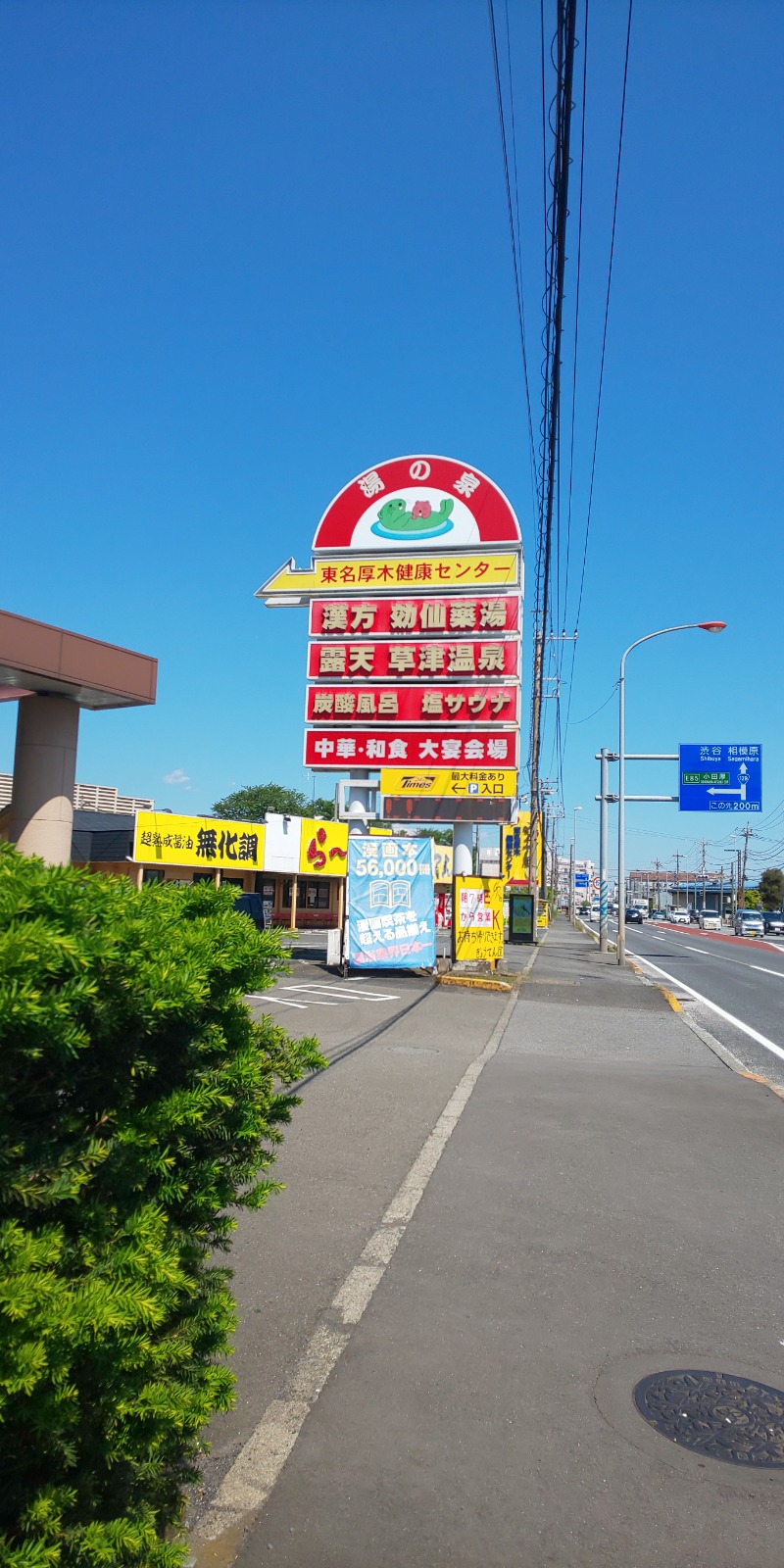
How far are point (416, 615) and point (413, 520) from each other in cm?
241

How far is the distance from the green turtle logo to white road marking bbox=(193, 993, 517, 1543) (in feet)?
60.1

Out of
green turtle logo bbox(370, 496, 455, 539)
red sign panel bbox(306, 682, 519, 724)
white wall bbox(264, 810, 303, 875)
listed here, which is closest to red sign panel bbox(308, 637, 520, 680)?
red sign panel bbox(306, 682, 519, 724)

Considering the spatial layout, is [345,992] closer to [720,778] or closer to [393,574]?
[393,574]

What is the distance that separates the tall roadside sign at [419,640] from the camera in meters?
21.7

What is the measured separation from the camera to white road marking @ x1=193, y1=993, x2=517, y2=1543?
2.99m

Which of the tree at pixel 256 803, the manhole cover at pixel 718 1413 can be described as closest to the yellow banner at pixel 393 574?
the manhole cover at pixel 718 1413

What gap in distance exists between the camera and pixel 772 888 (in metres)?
110

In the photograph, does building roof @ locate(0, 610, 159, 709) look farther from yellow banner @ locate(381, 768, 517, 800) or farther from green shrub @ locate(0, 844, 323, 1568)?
yellow banner @ locate(381, 768, 517, 800)

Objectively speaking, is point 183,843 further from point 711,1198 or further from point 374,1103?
point 711,1198

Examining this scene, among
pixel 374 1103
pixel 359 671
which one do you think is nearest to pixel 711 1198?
pixel 374 1103

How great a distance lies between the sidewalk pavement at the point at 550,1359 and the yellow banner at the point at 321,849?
98.1 ft

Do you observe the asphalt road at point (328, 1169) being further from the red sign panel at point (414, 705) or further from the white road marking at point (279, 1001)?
the red sign panel at point (414, 705)

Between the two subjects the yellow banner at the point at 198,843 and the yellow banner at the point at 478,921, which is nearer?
the yellow banner at the point at 478,921

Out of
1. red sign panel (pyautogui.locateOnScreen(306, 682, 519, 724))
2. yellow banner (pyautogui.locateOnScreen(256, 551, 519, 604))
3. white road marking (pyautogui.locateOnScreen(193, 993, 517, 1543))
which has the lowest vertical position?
white road marking (pyautogui.locateOnScreen(193, 993, 517, 1543))
